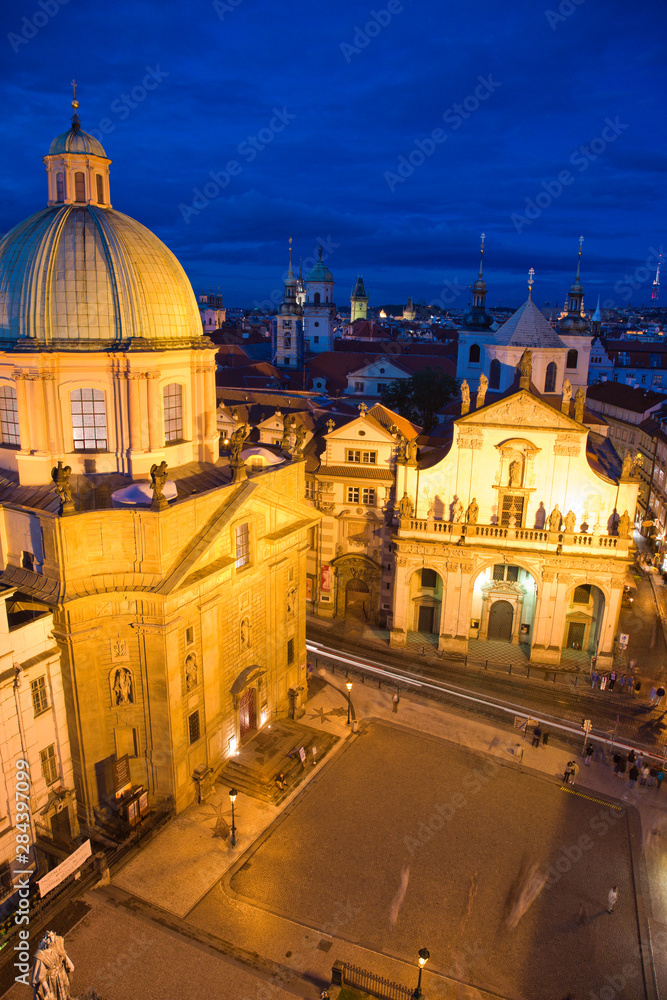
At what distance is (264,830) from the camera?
32.4m

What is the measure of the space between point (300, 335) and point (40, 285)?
89.5 m

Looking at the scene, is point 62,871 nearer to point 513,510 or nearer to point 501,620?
point 513,510

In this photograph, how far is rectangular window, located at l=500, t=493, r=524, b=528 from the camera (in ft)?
156

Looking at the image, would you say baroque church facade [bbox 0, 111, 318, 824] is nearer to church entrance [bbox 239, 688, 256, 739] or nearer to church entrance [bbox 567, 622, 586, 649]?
church entrance [bbox 239, 688, 256, 739]

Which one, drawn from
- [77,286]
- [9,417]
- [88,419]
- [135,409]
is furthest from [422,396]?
[9,417]

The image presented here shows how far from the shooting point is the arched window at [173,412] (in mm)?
35781

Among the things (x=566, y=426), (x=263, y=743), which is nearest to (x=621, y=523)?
(x=566, y=426)

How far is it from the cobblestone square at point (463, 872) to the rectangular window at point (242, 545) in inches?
472

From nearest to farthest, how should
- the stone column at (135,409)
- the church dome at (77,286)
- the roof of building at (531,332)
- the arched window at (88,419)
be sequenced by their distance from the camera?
the church dome at (77,286)
the stone column at (135,409)
the arched window at (88,419)
the roof of building at (531,332)

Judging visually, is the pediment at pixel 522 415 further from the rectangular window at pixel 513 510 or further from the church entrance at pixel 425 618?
the church entrance at pixel 425 618

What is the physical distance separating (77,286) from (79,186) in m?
6.48

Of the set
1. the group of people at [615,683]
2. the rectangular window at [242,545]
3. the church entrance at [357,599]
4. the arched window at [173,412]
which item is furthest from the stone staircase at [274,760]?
the group of people at [615,683]

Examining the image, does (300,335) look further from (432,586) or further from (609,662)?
(609,662)

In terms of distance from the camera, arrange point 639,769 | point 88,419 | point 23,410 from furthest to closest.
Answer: point 639,769 → point 88,419 → point 23,410
